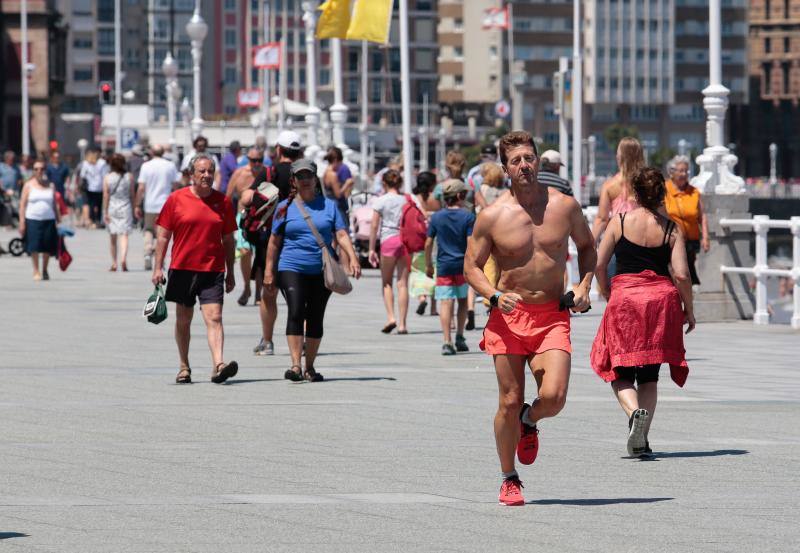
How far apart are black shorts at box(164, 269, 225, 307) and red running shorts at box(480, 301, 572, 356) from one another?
18.9 ft

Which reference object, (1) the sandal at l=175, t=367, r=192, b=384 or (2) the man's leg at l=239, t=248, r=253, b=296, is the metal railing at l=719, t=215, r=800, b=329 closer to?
(2) the man's leg at l=239, t=248, r=253, b=296

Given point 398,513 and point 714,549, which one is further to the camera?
point 398,513

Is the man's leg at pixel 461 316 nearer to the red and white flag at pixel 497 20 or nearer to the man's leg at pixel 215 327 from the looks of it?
the man's leg at pixel 215 327

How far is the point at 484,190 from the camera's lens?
821 inches

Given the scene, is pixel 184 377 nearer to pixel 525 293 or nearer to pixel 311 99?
pixel 525 293

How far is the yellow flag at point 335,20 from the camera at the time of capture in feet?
105

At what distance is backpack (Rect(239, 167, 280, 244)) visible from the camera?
52.4 feet

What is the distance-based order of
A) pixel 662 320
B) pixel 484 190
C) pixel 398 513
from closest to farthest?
1. pixel 398 513
2. pixel 662 320
3. pixel 484 190

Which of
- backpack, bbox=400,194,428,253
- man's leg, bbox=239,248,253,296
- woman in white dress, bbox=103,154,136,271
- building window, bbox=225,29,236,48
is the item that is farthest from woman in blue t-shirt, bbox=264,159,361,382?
building window, bbox=225,29,236,48

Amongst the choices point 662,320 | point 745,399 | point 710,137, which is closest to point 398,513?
point 662,320

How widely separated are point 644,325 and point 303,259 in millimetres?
4228

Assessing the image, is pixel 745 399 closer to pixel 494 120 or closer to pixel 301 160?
pixel 301 160

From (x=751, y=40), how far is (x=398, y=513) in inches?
7560

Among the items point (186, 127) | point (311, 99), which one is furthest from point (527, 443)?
point (186, 127)
